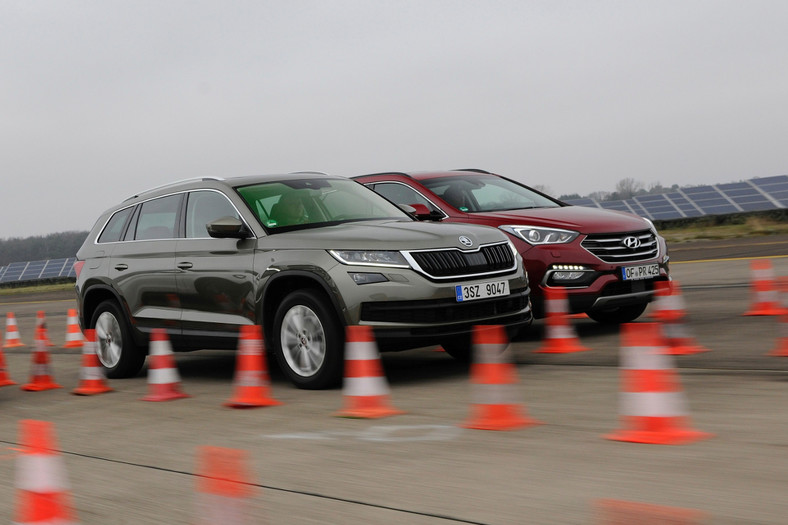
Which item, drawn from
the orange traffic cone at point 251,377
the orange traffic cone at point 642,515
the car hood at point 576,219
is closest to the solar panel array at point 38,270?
the car hood at point 576,219

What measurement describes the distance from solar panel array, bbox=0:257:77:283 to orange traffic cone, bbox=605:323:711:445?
142 feet

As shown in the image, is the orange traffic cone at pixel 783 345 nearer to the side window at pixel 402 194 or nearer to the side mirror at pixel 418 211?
the side mirror at pixel 418 211

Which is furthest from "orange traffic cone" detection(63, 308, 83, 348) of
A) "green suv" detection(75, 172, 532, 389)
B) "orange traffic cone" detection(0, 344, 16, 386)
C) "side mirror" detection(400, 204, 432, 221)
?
"side mirror" detection(400, 204, 432, 221)

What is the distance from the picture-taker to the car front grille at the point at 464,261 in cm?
754

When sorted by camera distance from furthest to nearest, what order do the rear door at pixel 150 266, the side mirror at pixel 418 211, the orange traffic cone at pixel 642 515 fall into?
the side mirror at pixel 418 211 → the rear door at pixel 150 266 → the orange traffic cone at pixel 642 515

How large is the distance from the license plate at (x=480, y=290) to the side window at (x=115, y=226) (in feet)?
13.0

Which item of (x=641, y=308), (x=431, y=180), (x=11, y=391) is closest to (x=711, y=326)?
(x=641, y=308)

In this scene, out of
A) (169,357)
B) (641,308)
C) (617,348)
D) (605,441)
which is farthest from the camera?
(641,308)

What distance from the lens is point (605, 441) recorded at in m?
5.23

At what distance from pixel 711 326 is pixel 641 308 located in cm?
101

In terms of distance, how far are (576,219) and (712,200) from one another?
73.8ft

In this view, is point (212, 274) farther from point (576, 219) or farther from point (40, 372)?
point (576, 219)

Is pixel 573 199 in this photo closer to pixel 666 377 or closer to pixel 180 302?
pixel 180 302

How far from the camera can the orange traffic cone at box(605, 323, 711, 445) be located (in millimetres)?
5156
